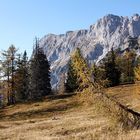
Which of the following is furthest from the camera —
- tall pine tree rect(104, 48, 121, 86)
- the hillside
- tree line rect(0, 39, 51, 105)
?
tall pine tree rect(104, 48, 121, 86)

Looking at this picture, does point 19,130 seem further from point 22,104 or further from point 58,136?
point 22,104

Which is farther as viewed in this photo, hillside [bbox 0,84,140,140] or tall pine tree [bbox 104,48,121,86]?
tall pine tree [bbox 104,48,121,86]

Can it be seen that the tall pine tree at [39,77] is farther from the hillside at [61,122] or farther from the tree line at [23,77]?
the hillside at [61,122]

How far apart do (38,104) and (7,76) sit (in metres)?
11.7

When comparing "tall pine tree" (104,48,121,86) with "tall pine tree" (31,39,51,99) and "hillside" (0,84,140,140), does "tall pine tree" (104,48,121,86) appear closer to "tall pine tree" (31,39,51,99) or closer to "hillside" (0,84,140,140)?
"hillside" (0,84,140,140)

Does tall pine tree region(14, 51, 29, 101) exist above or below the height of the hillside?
above

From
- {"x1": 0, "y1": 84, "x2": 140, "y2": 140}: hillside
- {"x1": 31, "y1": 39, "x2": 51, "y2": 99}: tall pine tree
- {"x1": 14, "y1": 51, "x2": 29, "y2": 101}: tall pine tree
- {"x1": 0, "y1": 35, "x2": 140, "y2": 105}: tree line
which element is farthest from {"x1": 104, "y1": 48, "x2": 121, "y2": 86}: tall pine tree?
{"x1": 14, "y1": 51, "x2": 29, "y2": 101}: tall pine tree

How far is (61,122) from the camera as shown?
153 ft

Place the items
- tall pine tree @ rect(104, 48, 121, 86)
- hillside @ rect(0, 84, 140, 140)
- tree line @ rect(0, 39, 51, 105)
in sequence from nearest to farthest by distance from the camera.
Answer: hillside @ rect(0, 84, 140, 140)
tree line @ rect(0, 39, 51, 105)
tall pine tree @ rect(104, 48, 121, 86)

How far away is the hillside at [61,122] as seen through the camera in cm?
3502

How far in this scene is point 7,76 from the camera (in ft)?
271

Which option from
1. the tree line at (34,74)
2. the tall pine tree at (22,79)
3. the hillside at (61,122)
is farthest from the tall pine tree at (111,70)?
the tall pine tree at (22,79)

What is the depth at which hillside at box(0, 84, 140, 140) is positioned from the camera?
115ft

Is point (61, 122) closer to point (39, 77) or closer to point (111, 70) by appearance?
point (39, 77)
